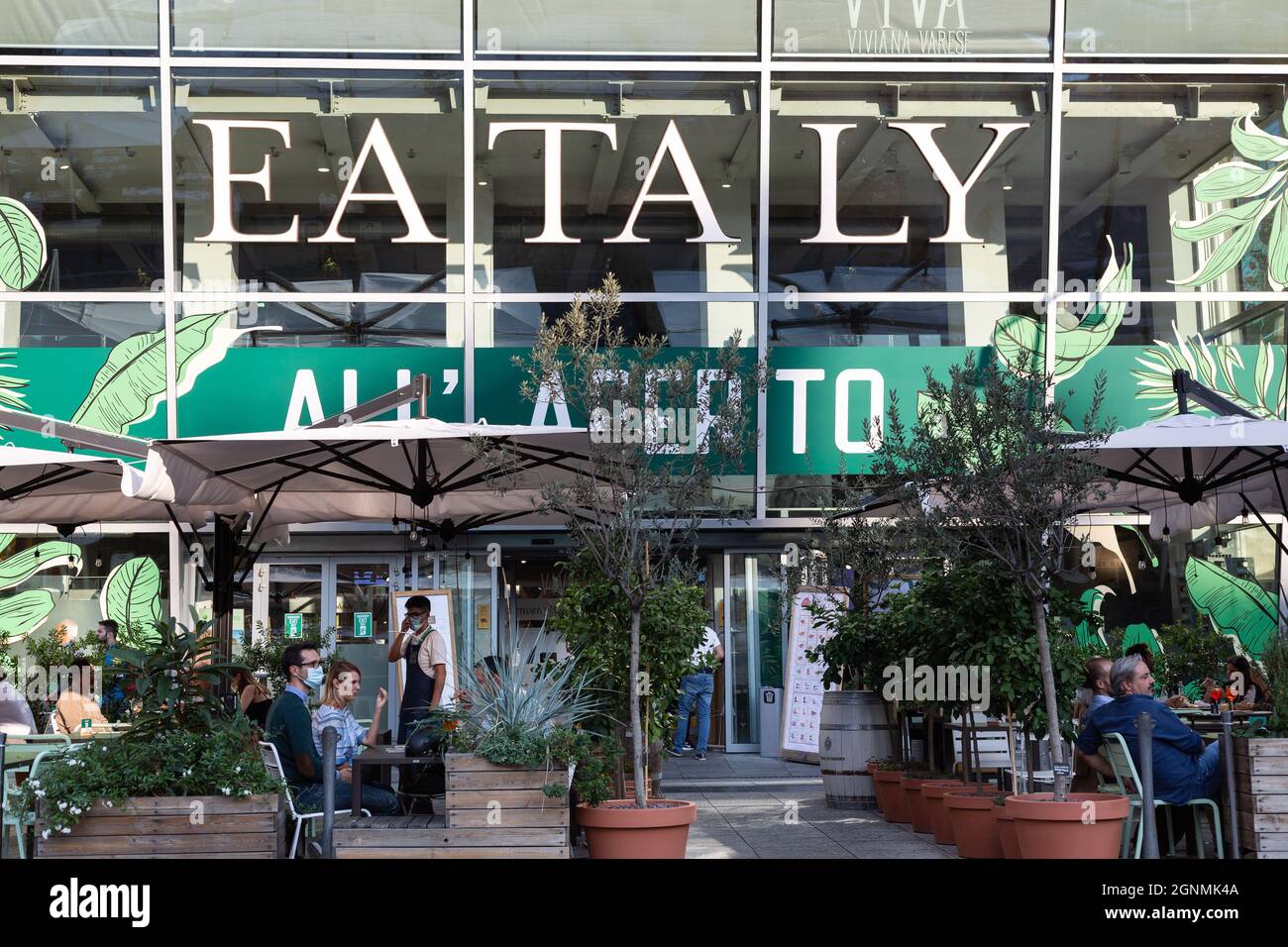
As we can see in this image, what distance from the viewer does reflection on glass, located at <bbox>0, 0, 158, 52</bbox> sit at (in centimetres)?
1378

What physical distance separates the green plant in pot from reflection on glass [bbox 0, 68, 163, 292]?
26.4 ft

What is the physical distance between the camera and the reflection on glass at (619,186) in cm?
1407

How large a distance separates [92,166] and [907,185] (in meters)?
8.42

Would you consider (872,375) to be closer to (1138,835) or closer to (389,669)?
(389,669)

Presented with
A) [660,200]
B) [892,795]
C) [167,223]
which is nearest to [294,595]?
[167,223]

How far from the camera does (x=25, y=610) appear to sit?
1366 centimetres

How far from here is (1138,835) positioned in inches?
279

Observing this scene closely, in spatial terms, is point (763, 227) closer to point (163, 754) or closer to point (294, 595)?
point (294, 595)

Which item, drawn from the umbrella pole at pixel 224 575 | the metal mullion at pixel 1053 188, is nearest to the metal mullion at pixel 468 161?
the umbrella pole at pixel 224 575

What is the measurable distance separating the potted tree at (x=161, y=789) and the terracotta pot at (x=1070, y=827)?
3.63 meters

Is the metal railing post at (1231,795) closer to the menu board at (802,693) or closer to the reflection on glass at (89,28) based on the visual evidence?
the menu board at (802,693)

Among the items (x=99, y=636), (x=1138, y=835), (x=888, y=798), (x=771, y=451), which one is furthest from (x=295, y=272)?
(x=1138, y=835)

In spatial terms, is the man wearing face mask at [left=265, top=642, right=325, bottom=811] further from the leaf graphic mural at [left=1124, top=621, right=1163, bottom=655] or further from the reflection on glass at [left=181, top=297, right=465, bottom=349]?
the leaf graphic mural at [left=1124, top=621, right=1163, bottom=655]

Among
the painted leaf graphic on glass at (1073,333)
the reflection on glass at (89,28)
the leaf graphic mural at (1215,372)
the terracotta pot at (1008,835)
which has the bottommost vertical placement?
the terracotta pot at (1008,835)
